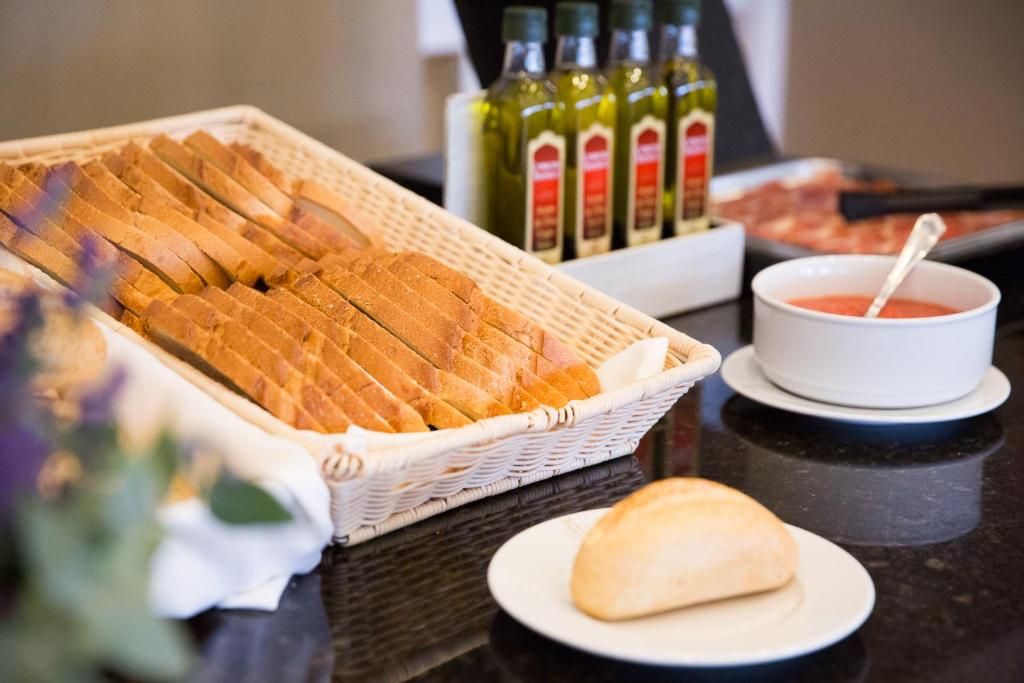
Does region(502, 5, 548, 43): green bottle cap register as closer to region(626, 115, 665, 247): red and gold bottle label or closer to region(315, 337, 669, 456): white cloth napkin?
region(626, 115, 665, 247): red and gold bottle label

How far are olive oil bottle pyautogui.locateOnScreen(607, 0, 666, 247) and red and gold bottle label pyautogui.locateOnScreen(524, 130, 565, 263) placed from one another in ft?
0.45

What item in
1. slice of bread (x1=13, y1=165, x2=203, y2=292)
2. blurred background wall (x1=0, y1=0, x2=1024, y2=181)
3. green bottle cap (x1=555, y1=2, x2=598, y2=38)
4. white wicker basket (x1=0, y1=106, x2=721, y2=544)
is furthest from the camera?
blurred background wall (x1=0, y1=0, x2=1024, y2=181)

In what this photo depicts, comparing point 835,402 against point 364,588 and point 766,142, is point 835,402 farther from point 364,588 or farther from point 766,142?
point 766,142

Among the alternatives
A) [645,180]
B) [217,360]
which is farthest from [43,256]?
[645,180]

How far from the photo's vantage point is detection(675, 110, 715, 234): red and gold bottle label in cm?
175

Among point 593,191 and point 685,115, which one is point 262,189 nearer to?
point 593,191

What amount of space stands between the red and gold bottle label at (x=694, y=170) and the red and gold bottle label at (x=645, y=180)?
0.04 metres

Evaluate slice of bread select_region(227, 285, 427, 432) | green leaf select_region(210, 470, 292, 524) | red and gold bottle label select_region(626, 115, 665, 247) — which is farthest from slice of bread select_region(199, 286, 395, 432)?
red and gold bottle label select_region(626, 115, 665, 247)

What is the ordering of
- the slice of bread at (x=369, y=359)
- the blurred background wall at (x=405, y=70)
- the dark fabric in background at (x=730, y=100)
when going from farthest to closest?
the dark fabric in background at (x=730, y=100) → the blurred background wall at (x=405, y=70) → the slice of bread at (x=369, y=359)

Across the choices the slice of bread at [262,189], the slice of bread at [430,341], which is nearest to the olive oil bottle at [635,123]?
the slice of bread at [262,189]

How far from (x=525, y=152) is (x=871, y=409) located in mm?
534

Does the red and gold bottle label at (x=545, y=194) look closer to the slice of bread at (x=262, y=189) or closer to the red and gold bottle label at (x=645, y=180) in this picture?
the red and gold bottle label at (x=645, y=180)

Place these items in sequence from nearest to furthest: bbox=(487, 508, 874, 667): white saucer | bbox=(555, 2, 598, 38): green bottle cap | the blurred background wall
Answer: bbox=(487, 508, 874, 667): white saucer → bbox=(555, 2, 598, 38): green bottle cap → the blurred background wall

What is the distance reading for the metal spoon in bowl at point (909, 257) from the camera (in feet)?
4.72
